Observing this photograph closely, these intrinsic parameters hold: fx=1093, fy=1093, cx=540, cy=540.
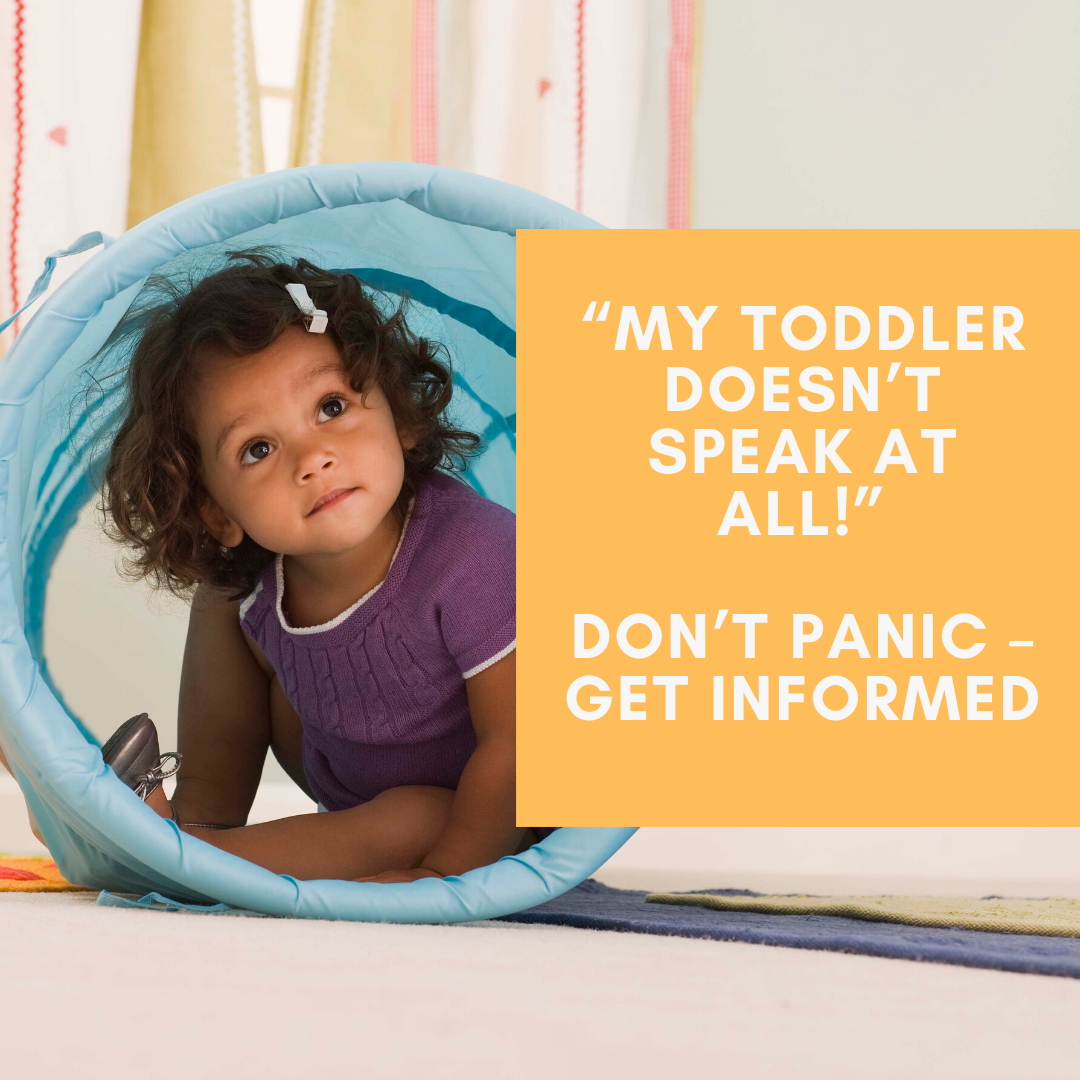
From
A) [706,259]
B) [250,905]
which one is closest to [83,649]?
[250,905]

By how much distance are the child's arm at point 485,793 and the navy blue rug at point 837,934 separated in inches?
2.8

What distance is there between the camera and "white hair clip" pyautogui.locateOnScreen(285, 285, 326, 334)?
887 millimetres

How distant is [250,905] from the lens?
658 mm

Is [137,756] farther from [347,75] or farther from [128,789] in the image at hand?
[347,75]

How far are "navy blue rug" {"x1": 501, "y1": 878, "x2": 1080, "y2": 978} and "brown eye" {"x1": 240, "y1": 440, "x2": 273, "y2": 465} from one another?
40cm

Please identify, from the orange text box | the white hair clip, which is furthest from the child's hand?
the white hair clip

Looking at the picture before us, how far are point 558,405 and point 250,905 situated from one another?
406 mm

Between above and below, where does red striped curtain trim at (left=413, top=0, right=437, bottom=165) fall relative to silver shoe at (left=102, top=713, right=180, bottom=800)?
above

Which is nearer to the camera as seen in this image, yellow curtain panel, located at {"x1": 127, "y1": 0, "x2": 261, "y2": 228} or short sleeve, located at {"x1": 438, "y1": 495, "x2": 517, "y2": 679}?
short sleeve, located at {"x1": 438, "y1": 495, "x2": 517, "y2": 679}

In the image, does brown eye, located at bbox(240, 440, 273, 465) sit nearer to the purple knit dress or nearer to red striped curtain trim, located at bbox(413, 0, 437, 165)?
the purple knit dress

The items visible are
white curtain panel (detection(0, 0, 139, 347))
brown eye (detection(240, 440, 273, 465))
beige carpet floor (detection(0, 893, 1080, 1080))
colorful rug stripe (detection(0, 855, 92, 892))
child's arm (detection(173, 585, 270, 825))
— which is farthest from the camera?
white curtain panel (detection(0, 0, 139, 347))

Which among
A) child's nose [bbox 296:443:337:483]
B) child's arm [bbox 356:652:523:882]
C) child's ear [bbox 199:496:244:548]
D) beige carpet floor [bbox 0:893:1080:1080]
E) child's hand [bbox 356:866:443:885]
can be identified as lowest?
child's hand [bbox 356:866:443:885]

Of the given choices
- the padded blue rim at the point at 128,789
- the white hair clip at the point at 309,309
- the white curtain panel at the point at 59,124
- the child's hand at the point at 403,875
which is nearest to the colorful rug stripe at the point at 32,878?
the padded blue rim at the point at 128,789

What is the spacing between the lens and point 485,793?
2.79 feet
